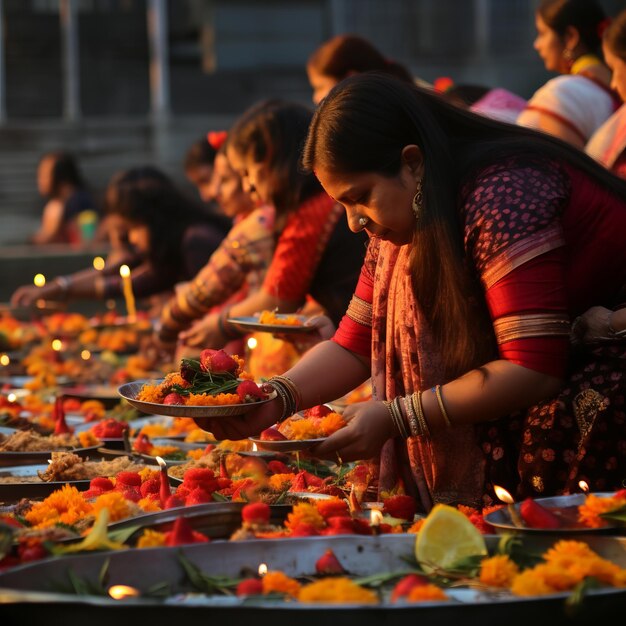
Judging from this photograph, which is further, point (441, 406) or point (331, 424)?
point (331, 424)

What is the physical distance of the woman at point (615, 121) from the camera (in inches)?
164

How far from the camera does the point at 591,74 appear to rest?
5.12 meters

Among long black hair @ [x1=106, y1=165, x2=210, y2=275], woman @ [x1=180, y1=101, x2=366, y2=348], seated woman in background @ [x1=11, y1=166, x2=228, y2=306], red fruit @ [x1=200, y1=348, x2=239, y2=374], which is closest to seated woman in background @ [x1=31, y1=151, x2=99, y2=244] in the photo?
seated woman in background @ [x1=11, y1=166, x2=228, y2=306]

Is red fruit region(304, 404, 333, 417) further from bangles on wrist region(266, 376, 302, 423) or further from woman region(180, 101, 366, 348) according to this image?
woman region(180, 101, 366, 348)

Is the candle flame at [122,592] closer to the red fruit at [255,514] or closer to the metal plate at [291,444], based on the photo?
the red fruit at [255,514]

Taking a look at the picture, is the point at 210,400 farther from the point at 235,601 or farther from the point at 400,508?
the point at 235,601

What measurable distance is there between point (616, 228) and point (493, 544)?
84 cm

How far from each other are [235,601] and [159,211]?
482 cm

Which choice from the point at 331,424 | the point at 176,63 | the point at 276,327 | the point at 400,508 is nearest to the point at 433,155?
the point at 331,424

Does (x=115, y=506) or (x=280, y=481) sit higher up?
(x=115, y=506)

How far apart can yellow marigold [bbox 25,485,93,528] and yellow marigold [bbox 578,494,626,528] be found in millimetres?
991

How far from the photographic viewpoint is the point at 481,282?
2.78 m

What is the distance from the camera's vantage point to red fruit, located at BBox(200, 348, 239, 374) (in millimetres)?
3066

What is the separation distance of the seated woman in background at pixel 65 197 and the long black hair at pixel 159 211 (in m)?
4.38
